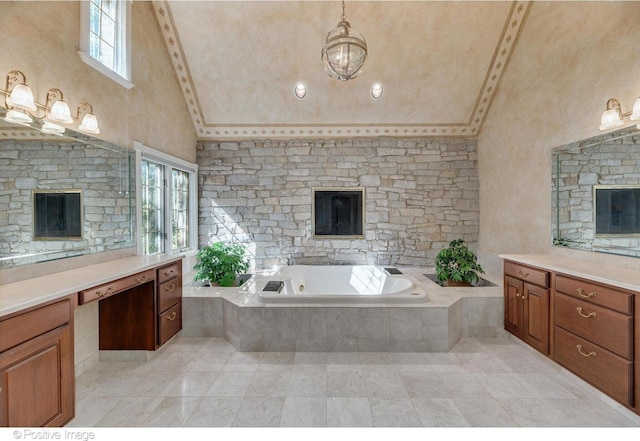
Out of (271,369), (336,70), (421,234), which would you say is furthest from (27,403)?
(421,234)

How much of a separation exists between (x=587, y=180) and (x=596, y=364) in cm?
160

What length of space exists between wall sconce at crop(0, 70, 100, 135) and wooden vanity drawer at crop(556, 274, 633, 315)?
398cm

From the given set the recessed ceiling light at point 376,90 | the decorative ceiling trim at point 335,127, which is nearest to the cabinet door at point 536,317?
the decorative ceiling trim at point 335,127

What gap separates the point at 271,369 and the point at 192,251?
266 centimetres

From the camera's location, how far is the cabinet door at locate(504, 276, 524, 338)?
9.26 feet

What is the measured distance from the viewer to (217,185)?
468 centimetres

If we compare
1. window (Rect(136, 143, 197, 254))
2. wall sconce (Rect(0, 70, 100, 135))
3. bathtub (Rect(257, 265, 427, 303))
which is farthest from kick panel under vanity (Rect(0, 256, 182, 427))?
bathtub (Rect(257, 265, 427, 303))

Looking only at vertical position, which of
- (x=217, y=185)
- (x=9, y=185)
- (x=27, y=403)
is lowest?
(x=27, y=403)

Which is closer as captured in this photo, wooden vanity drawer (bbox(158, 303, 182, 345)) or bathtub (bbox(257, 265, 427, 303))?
wooden vanity drawer (bbox(158, 303, 182, 345))

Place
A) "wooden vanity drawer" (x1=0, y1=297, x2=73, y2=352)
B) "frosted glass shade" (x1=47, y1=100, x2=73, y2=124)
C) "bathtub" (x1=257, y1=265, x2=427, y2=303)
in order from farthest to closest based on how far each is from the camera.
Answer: "bathtub" (x1=257, y1=265, x2=427, y2=303) < "frosted glass shade" (x1=47, y1=100, x2=73, y2=124) < "wooden vanity drawer" (x1=0, y1=297, x2=73, y2=352)

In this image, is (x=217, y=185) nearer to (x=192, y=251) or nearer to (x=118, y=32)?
(x=192, y=251)

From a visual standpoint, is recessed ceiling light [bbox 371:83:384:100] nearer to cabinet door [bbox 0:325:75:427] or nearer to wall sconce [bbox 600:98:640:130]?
wall sconce [bbox 600:98:640:130]

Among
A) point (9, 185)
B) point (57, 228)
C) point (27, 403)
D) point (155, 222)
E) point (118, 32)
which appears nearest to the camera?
point (27, 403)

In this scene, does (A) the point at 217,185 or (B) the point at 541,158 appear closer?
(B) the point at 541,158
